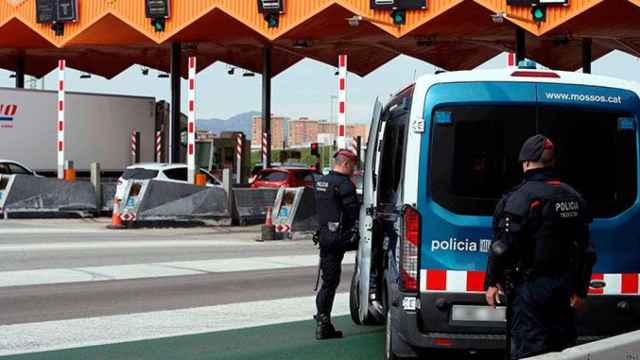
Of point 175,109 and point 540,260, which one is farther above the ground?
point 175,109

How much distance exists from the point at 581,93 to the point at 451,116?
93cm

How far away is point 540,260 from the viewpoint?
5.63m

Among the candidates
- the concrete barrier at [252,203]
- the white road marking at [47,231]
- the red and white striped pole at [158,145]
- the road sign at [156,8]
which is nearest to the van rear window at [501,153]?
the white road marking at [47,231]

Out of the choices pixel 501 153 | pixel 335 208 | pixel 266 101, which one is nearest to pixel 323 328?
pixel 335 208

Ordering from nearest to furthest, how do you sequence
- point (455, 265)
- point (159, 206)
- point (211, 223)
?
1. point (455, 265)
2. point (159, 206)
3. point (211, 223)

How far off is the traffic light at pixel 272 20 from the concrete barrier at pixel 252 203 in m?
10.0

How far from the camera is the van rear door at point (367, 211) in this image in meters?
8.46

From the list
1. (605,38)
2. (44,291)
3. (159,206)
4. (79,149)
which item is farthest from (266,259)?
(605,38)

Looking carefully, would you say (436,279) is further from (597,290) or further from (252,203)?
(252,203)

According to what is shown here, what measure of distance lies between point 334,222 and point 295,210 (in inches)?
514

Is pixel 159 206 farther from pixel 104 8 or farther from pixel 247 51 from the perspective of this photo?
pixel 247 51

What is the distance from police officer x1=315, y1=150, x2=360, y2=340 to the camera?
858cm

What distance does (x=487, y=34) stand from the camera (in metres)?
36.7

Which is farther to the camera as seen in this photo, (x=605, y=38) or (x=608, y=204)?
(x=605, y=38)
